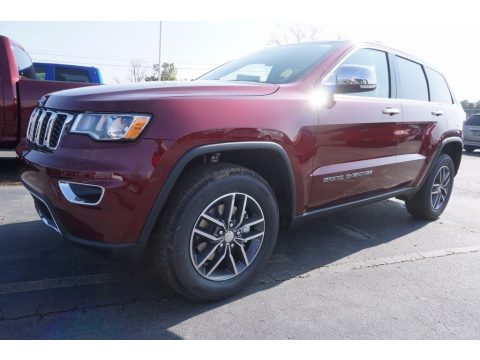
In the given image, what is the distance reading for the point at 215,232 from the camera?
2451mm

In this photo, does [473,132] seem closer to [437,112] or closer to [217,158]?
[437,112]

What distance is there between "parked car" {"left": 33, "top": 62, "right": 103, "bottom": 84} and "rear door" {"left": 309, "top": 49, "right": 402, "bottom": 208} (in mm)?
7021

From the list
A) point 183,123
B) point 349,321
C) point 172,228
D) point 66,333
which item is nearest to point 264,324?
point 349,321

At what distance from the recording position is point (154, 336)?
2.14 metres

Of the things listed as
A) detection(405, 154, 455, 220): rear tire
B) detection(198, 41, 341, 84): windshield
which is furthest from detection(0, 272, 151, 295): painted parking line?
detection(405, 154, 455, 220): rear tire

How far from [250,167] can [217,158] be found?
34cm

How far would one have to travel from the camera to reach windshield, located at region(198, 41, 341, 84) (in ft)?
9.84

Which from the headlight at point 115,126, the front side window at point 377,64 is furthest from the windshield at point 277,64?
the headlight at point 115,126

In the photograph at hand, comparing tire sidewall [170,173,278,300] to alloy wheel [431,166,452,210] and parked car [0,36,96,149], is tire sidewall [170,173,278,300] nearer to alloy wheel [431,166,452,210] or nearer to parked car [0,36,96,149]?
alloy wheel [431,166,452,210]

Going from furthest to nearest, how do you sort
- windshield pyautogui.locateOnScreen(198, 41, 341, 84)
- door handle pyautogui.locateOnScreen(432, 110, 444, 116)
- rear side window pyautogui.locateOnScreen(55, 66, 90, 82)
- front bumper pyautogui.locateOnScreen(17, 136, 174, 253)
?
rear side window pyautogui.locateOnScreen(55, 66, 90, 82)
door handle pyautogui.locateOnScreen(432, 110, 444, 116)
windshield pyautogui.locateOnScreen(198, 41, 341, 84)
front bumper pyautogui.locateOnScreen(17, 136, 174, 253)

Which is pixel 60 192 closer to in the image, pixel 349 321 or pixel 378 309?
pixel 349 321

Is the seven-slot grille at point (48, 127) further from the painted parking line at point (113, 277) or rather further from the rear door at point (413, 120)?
the rear door at point (413, 120)

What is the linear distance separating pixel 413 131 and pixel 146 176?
2.83 m

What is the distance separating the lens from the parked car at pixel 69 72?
8680 mm
